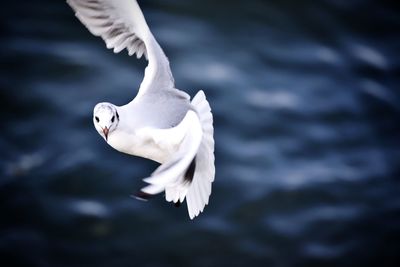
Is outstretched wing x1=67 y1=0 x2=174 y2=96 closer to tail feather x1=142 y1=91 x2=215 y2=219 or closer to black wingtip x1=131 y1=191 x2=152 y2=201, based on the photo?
tail feather x1=142 y1=91 x2=215 y2=219

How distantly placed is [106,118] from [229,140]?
4743 mm

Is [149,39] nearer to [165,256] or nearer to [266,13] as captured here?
[165,256]

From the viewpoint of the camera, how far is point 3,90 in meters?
6.77

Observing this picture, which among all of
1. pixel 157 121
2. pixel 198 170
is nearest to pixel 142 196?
pixel 157 121

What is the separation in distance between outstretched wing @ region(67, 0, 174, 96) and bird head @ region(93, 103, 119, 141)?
1.01 feet

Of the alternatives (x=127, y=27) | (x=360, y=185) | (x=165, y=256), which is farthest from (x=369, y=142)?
(x=127, y=27)

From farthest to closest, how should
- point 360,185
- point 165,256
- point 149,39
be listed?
point 360,185
point 165,256
point 149,39

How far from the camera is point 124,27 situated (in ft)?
8.00

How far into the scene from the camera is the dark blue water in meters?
6.22

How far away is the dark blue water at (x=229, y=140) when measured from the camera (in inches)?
245

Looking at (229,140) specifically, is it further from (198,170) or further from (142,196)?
(142,196)

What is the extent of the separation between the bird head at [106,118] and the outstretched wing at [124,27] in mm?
307

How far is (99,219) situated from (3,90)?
63.3 inches

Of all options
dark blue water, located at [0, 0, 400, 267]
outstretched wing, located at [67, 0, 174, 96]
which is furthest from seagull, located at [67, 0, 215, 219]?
dark blue water, located at [0, 0, 400, 267]
